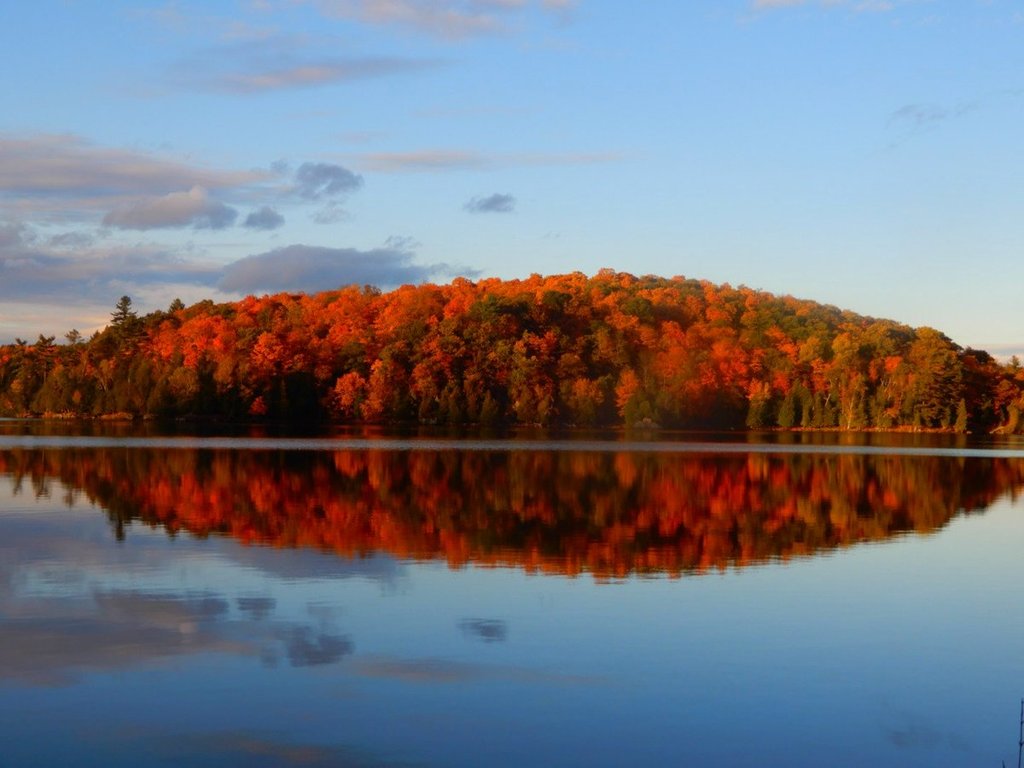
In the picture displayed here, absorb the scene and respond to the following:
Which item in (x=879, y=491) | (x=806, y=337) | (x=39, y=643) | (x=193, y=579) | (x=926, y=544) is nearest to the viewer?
Result: (x=39, y=643)

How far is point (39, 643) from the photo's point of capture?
39.4 ft

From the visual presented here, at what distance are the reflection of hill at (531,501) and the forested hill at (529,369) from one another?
5027 centimetres

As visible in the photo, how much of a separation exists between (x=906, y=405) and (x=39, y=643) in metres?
89.6

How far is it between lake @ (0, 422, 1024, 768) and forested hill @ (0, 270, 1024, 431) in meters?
67.4

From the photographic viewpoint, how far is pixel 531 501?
88.9 ft

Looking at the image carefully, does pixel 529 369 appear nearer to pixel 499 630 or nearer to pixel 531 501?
pixel 531 501

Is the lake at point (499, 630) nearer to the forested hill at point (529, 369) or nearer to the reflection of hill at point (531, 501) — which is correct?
the reflection of hill at point (531, 501)

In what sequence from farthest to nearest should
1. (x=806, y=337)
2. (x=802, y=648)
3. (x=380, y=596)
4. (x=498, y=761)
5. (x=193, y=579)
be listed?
(x=806, y=337), (x=193, y=579), (x=380, y=596), (x=802, y=648), (x=498, y=761)

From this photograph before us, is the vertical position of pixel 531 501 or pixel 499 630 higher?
pixel 531 501

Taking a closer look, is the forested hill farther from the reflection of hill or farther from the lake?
the lake

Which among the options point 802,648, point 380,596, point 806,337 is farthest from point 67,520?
point 806,337

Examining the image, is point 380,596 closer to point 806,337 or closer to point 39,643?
point 39,643

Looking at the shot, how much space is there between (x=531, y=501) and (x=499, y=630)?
1393 centimetres

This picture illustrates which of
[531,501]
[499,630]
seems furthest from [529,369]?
[499,630]
